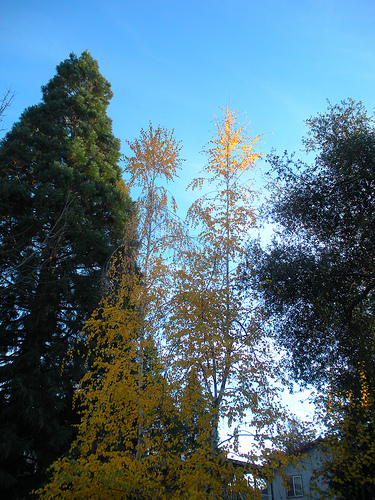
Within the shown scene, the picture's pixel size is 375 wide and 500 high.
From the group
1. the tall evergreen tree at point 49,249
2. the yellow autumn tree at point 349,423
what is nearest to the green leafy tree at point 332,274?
the yellow autumn tree at point 349,423

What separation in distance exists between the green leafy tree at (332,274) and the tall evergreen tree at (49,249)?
4.59 meters

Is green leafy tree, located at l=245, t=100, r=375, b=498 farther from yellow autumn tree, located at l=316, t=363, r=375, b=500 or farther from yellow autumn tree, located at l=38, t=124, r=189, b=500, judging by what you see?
yellow autumn tree, located at l=38, t=124, r=189, b=500

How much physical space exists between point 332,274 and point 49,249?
23.6 feet

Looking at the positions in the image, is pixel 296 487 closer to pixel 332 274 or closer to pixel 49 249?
pixel 332 274

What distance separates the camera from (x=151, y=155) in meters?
8.00

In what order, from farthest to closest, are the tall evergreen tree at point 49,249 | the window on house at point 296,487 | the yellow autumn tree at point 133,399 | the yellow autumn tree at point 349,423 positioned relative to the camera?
the window on house at point 296,487 → the tall evergreen tree at point 49,249 → the yellow autumn tree at point 349,423 → the yellow autumn tree at point 133,399

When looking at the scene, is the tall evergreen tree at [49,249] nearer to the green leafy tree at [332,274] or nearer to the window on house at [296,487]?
the green leafy tree at [332,274]

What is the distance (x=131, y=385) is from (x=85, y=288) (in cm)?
548

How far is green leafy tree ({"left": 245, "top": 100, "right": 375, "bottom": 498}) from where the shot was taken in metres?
7.66

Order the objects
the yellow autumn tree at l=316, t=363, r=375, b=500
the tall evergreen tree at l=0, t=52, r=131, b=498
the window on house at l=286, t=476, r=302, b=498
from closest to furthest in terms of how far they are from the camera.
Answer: the yellow autumn tree at l=316, t=363, r=375, b=500
the tall evergreen tree at l=0, t=52, r=131, b=498
the window on house at l=286, t=476, r=302, b=498

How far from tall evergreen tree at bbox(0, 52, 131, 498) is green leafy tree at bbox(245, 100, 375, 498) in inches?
181

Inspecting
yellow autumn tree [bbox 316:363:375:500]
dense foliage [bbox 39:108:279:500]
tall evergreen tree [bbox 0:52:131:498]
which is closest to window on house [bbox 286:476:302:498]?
yellow autumn tree [bbox 316:363:375:500]

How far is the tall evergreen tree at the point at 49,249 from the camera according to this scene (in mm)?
7887

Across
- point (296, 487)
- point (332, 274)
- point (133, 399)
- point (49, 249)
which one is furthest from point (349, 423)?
point (296, 487)
